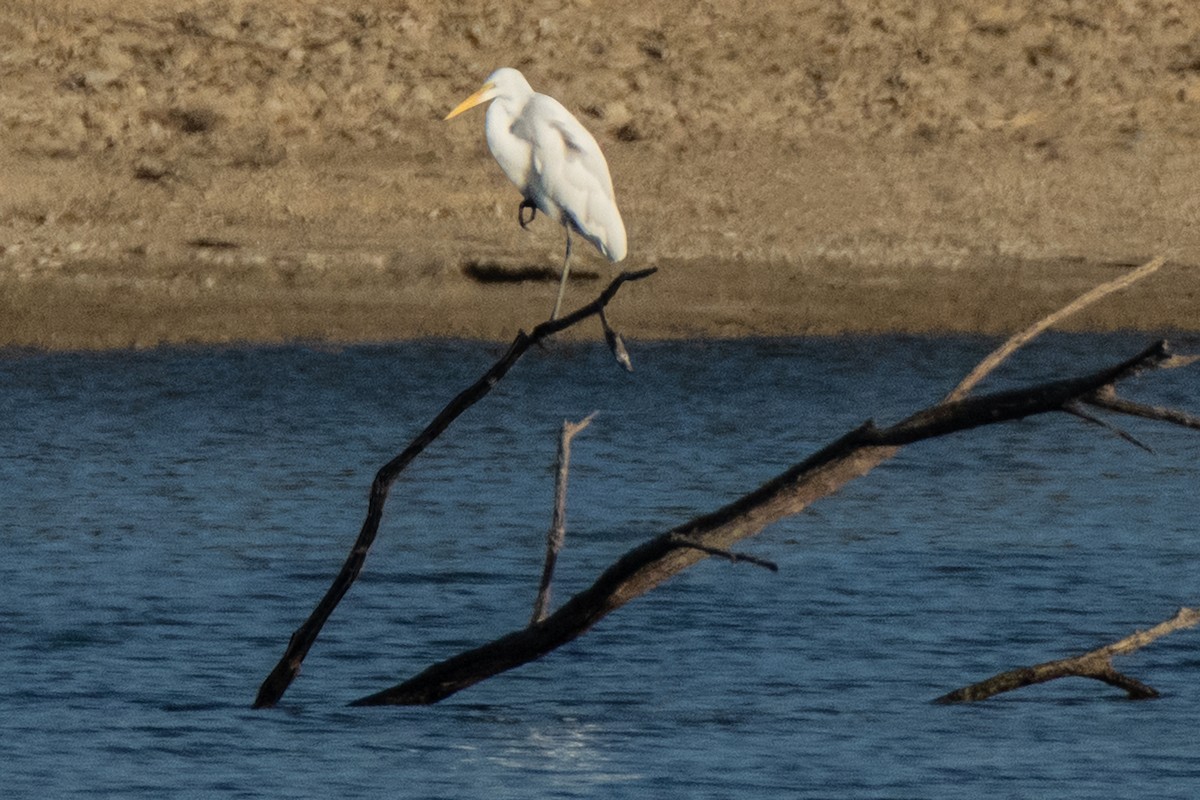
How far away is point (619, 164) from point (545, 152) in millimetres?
9836

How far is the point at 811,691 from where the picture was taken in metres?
10.5

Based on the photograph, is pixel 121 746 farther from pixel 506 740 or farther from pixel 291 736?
pixel 506 740

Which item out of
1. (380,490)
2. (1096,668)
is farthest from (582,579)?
(1096,668)

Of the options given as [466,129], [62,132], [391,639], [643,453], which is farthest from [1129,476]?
[62,132]

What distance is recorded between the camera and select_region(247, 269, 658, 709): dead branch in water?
28.6 feet

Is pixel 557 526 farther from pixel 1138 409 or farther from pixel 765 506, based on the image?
pixel 1138 409

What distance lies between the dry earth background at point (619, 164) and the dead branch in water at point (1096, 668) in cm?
1207

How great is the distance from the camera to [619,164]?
25094 mm

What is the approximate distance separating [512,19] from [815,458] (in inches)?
808

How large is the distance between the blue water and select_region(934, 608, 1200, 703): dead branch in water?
0.17m

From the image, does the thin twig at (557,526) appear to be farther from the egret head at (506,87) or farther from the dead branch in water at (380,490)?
the egret head at (506,87)

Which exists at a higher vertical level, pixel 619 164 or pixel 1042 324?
pixel 1042 324

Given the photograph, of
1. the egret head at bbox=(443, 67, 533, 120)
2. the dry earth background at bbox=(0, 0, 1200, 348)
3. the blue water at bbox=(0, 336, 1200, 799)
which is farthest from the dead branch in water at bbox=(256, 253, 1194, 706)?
the dry earth background at bbox=(0, 0, 1200, 348)

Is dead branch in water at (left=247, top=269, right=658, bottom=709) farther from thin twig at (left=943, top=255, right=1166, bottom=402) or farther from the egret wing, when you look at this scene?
the egret wing
